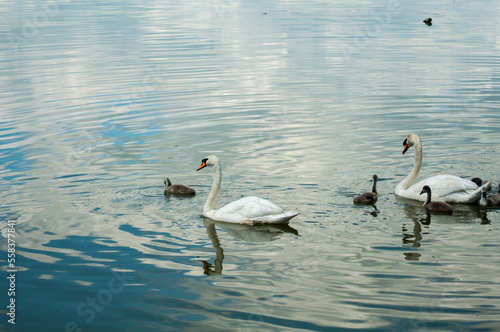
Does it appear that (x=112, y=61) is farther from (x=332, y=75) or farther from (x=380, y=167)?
(x=380, y=167)

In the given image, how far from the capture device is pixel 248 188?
12297 millimetres

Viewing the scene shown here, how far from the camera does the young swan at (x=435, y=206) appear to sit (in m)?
10.8

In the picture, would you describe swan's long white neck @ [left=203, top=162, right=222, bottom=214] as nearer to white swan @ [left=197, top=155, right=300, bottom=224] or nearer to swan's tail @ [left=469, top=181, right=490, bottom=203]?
white swan @ [left=197, top=155, right=300, bottom=224]

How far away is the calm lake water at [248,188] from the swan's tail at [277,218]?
0.19 m

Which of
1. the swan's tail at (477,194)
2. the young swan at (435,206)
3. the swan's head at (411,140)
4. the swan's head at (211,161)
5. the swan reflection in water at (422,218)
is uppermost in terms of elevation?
the swan's head at (411,140)

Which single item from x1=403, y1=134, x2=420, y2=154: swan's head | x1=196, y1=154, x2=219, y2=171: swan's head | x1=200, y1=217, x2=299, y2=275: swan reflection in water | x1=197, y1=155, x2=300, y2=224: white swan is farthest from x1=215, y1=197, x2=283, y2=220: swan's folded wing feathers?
x1=403, y1=134, x2=420, y2=154: swan's head

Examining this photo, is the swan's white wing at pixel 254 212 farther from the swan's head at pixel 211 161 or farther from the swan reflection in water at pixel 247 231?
the swan's head at pixel 211 161

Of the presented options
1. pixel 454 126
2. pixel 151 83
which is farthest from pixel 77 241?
pixel 151 83

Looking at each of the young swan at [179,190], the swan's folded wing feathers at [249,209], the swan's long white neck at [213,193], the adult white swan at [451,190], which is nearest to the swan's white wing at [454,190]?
the adult white swan at [451,190]

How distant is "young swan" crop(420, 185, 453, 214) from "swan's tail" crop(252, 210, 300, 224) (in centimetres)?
246

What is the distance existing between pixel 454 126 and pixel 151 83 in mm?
12577

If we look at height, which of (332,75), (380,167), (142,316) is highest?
(332,75)

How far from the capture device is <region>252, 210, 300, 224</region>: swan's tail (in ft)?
33.5

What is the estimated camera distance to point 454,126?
54.6ft
